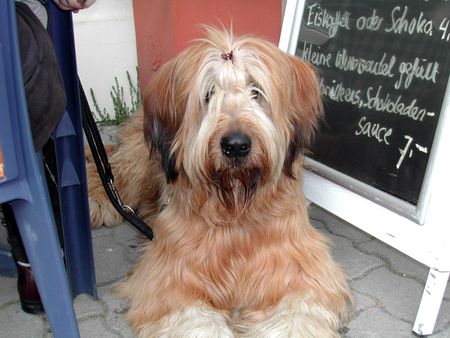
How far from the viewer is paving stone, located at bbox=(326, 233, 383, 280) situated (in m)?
2.56

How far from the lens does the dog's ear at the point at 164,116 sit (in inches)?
77.1

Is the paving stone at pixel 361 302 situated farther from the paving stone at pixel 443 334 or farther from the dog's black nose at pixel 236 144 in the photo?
the dog's black nose at pixel 236 144

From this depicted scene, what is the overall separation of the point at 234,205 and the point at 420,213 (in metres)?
0.63

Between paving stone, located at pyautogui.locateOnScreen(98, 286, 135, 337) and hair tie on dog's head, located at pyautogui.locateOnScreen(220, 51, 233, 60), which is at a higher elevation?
hair tie on dog's head, located at pyautogui.locateOnScreen(220, 51, 233, 60)

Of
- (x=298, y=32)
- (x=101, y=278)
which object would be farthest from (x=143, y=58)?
(x=101, y=278)

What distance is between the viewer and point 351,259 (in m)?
2.65

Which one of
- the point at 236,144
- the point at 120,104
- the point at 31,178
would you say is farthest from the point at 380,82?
the point at 120,104

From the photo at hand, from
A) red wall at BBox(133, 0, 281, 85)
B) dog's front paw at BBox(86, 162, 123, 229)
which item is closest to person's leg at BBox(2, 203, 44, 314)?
dog's front paw at BBox(86, 162, 123, 229)

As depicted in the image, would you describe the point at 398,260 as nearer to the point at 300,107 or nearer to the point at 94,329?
the point at 300,107

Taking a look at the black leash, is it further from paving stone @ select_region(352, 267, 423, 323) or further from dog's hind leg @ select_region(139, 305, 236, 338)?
paving stone @ select_region(352, 267, 423, 323)

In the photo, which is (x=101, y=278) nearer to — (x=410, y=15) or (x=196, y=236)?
(x=196, y=236)

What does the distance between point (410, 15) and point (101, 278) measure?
1.64 metres

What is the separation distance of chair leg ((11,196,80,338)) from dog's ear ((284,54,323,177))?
2.73 feet

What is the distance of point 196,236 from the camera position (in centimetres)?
207
